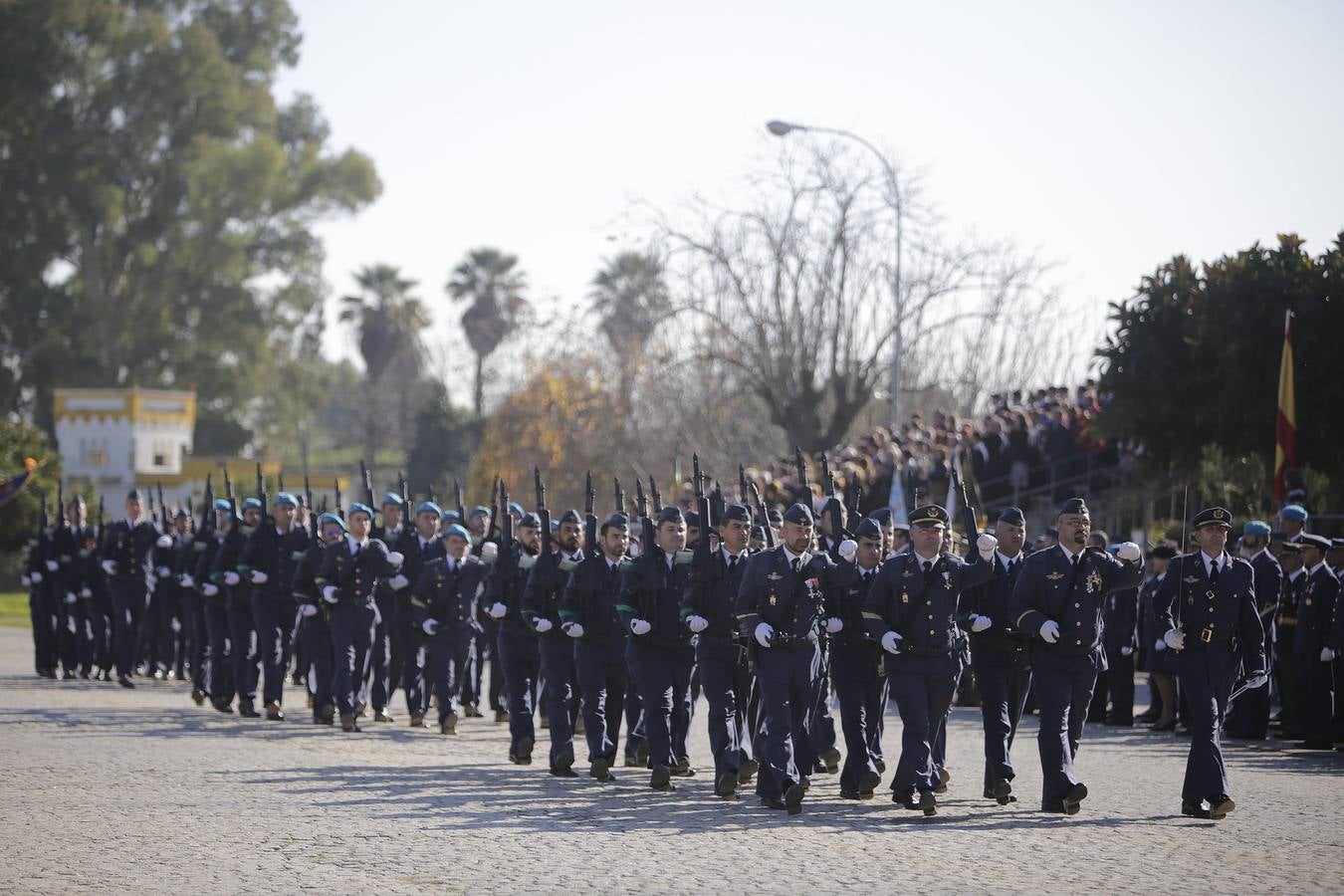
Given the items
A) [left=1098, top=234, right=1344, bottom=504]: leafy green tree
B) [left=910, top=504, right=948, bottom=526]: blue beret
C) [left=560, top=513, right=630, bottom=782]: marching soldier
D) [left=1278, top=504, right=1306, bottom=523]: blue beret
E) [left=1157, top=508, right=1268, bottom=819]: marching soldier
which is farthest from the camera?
[left=1098, top=234, right=1344, bottom=504]: leafy green tree

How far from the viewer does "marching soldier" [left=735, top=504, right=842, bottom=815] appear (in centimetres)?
1174

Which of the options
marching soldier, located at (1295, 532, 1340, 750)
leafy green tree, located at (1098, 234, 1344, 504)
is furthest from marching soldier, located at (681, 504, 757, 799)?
leafy green tree, located at (1098, 234, 1344, 504)

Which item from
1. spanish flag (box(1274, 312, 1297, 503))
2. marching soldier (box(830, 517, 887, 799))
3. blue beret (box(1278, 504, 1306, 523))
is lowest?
marching soldier (box(830, 517, 887, 799))

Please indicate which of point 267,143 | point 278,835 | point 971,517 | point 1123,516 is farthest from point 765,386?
point 267,143

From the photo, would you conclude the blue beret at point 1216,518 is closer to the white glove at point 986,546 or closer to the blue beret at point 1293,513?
the white glove at point 986,546

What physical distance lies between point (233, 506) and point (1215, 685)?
12.2m

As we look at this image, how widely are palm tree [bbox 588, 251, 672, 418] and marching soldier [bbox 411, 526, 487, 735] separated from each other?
17320 mm

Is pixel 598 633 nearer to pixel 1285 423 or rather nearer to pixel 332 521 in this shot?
pixel 332 521

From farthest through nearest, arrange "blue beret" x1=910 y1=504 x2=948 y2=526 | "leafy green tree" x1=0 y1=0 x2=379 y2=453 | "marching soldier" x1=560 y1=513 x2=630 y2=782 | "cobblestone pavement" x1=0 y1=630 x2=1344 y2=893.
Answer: "leafy green tree" x1=0 y1=0 x2=379 y2=453, "marching soldier" x1=560 y1=513 x2=630 y2=782, "blue beret" x1=910 y1=504 x2=948 y2=526, "cobblestone pavement" x1=0 y1=630 x2=1344 y2=893

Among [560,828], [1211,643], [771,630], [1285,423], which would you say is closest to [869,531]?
[771,630]

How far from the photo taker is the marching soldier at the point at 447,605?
17.4m

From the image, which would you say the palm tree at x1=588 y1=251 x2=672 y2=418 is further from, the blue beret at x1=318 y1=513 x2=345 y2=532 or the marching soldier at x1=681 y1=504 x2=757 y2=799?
the marching soldier at x1=681 y1=504 x2=757 y2=799

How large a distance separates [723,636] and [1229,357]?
1187cm

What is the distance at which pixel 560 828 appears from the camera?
1075cm
